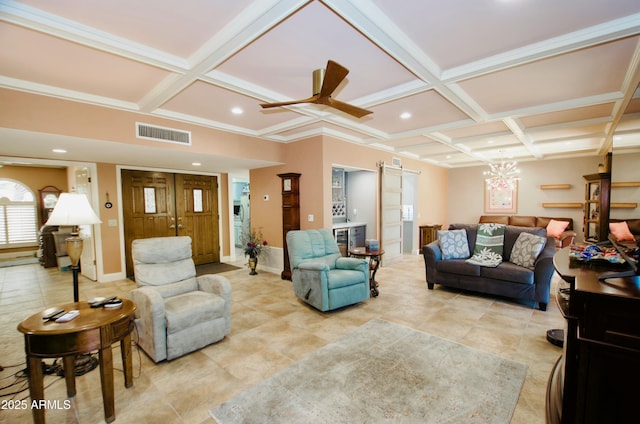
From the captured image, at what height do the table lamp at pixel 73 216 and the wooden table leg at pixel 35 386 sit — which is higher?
the table lamp at pixel 73 216

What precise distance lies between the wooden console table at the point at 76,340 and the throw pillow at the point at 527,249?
15.4 ft

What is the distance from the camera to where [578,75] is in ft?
9.00

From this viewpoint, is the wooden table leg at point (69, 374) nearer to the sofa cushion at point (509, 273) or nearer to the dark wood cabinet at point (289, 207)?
the dark wood cabinet at point (289, 207)

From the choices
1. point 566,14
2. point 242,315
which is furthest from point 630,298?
point 242,315

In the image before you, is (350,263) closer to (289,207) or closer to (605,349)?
(289,207)

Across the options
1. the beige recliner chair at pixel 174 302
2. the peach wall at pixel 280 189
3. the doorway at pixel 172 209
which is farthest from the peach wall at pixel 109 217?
the beige recliner chair at pixel 174 302

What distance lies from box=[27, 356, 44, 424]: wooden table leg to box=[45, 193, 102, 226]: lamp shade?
3.92ft

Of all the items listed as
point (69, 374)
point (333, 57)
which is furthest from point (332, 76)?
point (69, 374)

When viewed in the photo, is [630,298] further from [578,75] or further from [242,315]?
[242,315]

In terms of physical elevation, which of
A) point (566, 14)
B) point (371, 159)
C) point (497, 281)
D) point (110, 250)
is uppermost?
point (566, 14)

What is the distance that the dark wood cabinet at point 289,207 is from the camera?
16.7 ft

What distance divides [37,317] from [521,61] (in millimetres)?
4218

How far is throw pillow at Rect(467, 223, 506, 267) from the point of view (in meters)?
4.16

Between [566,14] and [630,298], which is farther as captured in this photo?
[566,14]
